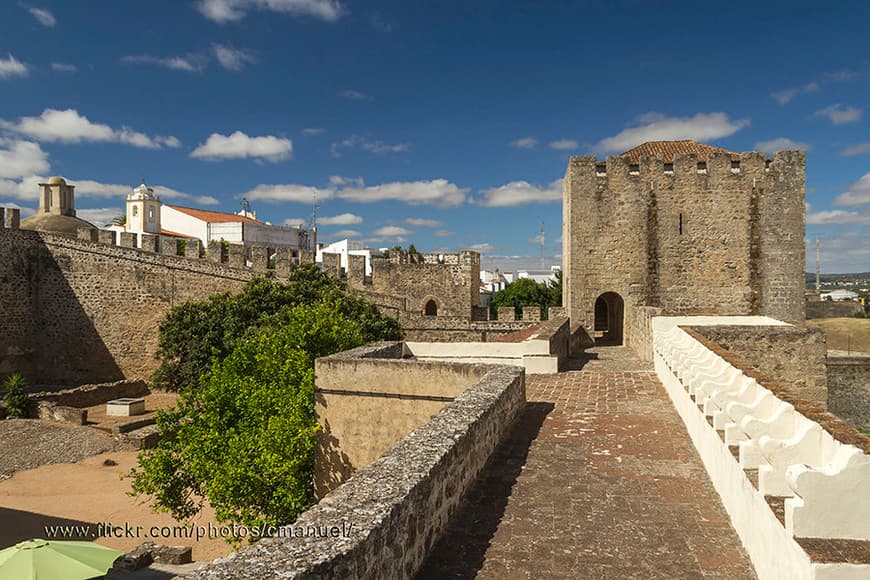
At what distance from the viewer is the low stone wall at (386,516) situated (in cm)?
254

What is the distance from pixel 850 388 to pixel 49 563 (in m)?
21.1

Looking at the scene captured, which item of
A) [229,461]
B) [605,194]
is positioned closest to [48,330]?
[229,461]

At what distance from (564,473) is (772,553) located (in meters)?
2.20

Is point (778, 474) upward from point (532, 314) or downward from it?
downward

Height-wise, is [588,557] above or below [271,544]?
below

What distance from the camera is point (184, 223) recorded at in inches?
1800

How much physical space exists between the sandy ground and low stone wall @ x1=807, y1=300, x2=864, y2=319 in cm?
4000

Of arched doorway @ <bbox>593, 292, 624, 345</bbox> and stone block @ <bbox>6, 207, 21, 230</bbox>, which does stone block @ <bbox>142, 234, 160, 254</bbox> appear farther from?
arched doorway @ <bbox>593, 292, 624, 345</bbox>

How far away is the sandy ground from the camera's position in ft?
37.2

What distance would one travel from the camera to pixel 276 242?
49.8 metres

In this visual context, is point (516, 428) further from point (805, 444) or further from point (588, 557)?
point (805, 444)

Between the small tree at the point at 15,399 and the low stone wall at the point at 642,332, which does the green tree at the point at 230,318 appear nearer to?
the small tree at the point at 15,399

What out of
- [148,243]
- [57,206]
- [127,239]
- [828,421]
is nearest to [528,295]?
[148,243]

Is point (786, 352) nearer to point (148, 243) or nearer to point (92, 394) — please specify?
point (92, 394)
